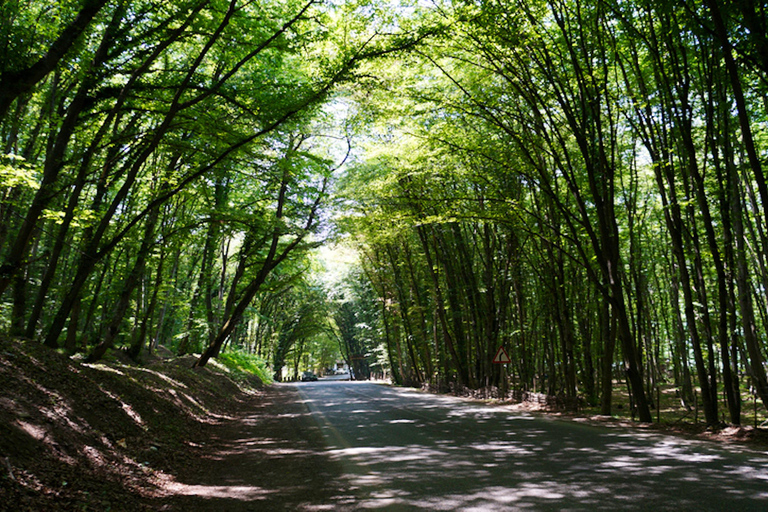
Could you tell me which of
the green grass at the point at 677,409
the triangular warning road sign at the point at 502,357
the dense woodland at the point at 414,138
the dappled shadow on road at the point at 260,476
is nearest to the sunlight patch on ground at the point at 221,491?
the dappled shadow on road at the point at 260,476

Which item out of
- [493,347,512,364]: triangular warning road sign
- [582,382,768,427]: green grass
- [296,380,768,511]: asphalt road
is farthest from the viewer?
[493,347,512,364]: triangular warning road sign

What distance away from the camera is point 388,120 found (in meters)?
11.8

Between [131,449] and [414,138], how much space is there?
956 cm

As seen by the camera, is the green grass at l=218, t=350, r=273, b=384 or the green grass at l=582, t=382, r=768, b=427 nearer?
the green grass at l=582, t=382, r=768, b=427

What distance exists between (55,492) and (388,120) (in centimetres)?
1007

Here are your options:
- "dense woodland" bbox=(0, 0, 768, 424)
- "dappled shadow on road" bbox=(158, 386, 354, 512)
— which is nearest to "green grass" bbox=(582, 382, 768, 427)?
"dense woodland" bbox=(0, 0, 768, 424)

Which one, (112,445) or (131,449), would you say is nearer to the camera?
(112,445)

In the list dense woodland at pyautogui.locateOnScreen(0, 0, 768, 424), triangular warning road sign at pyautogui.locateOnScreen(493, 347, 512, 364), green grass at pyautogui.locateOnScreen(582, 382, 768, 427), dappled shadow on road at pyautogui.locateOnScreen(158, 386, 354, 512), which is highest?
dense woodland at pyautogui.locateOnScreen(0, 0, 768, 424)

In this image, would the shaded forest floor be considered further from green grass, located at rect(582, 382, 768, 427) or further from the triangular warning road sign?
green grass, located at rect(582, 382, 768, 427)

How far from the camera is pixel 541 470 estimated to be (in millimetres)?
5055

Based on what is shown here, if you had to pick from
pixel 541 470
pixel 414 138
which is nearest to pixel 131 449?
pixel 541 470

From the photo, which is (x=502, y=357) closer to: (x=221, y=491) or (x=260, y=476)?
(x=260, y=476)

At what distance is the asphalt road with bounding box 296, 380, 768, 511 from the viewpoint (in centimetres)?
394

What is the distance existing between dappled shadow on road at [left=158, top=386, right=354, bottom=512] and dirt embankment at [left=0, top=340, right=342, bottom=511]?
0.02 m
